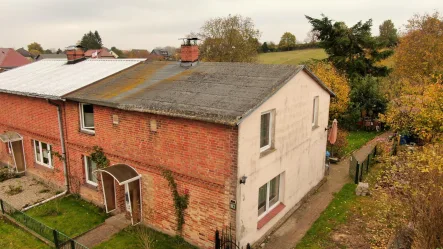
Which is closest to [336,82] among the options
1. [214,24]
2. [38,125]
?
[38,125]

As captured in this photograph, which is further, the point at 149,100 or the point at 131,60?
the point at 131,60

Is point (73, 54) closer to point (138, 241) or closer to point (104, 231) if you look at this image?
point (104, 231)

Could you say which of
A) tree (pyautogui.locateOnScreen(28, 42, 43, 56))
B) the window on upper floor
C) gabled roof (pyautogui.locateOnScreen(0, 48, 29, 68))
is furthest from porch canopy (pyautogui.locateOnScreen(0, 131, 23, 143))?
tree (pyautogui.locateOnScreen(28, 42, 43, 56))

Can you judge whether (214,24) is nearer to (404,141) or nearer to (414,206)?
(404,141)

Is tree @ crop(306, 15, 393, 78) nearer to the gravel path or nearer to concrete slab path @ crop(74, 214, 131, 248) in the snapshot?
concrete slab path @ crop(74, 214, 131, 248)

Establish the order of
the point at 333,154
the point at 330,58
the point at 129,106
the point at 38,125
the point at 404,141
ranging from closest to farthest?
the point at 129,106 → the point at 38,125 → the point at 333,154 → the point at 404,141 → the point at 330,58
